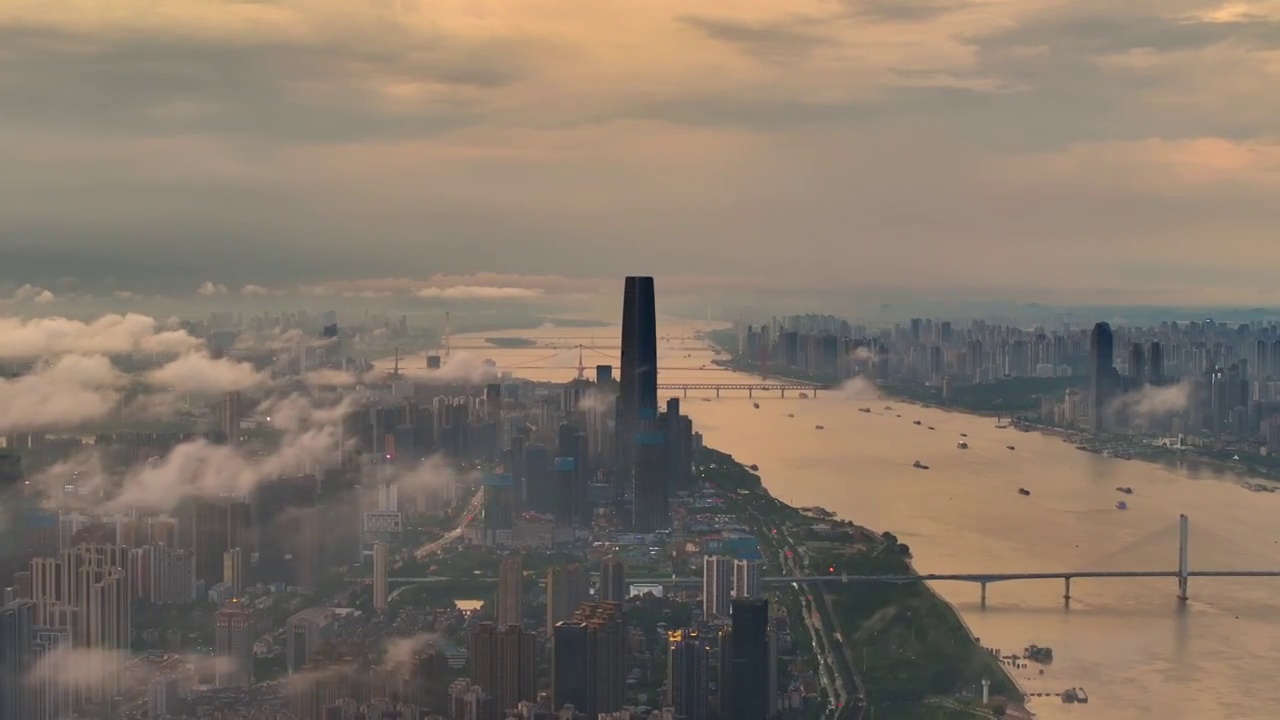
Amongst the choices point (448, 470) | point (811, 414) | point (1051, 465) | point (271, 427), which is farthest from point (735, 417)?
point (271, 427)

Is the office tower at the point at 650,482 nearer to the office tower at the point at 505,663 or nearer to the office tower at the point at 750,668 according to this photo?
the office tower at the point at 750,668

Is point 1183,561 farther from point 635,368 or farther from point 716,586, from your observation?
point 635,368

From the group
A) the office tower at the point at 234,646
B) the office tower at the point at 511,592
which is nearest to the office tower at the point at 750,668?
the office tower at the point at 511,592

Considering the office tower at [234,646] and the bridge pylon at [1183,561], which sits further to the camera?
the bridge pylon at [1183,561]

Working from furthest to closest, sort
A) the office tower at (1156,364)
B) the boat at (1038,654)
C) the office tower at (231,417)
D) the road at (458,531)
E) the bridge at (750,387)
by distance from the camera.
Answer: the office tower at (1156,364) < the bridge at (750,387) < the road at (458,531) < the office tower at (231,417) < the boat at (1038,654)

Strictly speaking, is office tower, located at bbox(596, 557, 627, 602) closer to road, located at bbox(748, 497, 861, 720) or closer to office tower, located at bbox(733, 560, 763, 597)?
office tower, located at bbox(733, 560, 763, 597)

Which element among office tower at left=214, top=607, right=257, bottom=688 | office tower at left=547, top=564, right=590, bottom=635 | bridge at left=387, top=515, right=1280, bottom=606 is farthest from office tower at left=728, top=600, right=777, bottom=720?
bridge at left=387, top=515, right=1280, bottom=606
